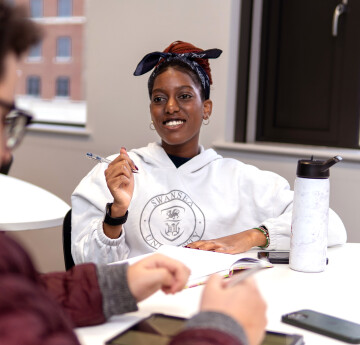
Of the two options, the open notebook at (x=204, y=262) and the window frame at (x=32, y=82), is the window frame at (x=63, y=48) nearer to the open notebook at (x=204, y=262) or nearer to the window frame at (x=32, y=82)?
the window frame at (x=32, y=82)

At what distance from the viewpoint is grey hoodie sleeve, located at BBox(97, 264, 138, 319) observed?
93cm

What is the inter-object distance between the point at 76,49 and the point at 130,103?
2.81ft

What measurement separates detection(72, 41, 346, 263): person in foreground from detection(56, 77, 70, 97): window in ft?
6.64

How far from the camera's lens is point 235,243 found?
5.01 ft

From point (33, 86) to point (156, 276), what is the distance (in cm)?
359

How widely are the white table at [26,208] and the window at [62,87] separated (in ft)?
Result: 5.20

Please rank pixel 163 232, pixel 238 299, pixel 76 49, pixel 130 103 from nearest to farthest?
pixel 238 299, pixel 163 232, pixel 130 103, pixel 76 49

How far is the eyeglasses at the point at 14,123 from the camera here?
0.65 metres

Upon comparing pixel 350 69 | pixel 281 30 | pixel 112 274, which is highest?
pixel 281 30

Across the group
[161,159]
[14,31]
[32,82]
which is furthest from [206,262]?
[32,82]

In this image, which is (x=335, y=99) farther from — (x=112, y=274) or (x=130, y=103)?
(x=112, y=274)

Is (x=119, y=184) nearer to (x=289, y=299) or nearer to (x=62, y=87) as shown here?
(x=289, y=299)

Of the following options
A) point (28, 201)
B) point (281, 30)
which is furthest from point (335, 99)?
point (28, 201)

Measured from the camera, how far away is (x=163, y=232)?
1.77 m
